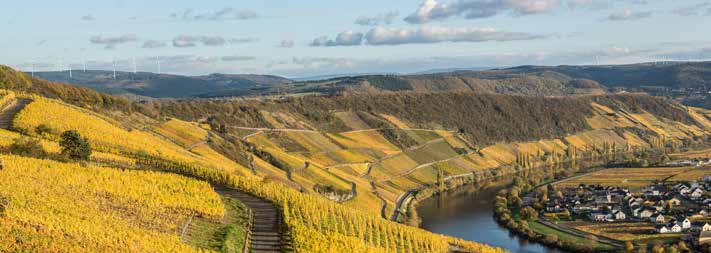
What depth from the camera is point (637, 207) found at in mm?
108000

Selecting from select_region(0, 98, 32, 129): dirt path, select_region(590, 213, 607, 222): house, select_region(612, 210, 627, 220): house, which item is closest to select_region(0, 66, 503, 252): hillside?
select_region(0, 98, 32, 129): dirt path

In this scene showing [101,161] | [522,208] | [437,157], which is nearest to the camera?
[101,161]

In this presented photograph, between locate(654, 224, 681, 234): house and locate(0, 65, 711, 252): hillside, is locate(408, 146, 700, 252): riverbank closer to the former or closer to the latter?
locate(0, 65, 711, 252): hillside

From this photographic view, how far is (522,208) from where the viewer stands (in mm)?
114312

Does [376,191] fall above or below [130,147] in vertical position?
below

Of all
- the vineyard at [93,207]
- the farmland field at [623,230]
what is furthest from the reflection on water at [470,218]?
the vineyard at [93,207]

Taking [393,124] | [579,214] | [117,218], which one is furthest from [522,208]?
[117,218]

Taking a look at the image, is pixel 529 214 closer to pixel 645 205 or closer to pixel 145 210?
pixel 645 205

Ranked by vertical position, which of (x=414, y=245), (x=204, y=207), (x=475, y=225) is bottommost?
(x=475, y=225)

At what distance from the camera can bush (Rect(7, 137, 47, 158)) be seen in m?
47.8

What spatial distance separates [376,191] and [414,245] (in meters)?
69.6

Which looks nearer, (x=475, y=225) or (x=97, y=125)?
(x=97, y=125)

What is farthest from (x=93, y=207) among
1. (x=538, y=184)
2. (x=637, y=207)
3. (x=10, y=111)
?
(x=538, y=184)

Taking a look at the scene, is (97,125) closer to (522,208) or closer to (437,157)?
(522,208)
